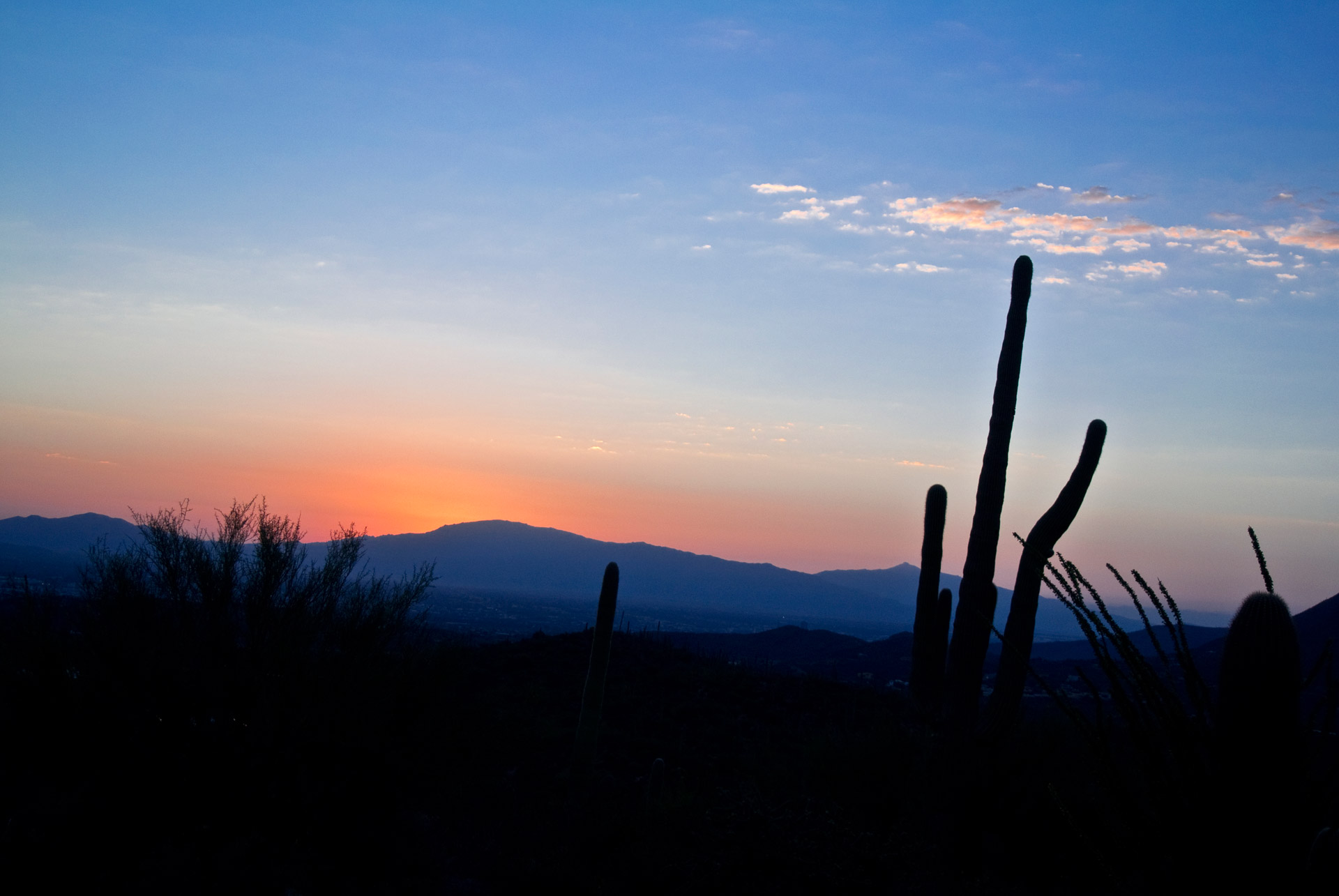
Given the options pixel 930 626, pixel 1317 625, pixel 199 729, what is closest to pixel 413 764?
pixel 199 729

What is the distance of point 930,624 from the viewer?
586 inches

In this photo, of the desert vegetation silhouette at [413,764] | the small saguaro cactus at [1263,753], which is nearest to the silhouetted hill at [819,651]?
the desert vegetation silhouette at [413,764]

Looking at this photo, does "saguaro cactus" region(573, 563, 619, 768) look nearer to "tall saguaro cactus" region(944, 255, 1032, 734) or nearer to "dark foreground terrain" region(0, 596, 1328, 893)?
"dark foreground terrain" region(0, 596, 1328, 893)

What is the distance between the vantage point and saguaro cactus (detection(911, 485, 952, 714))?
14.6 meters

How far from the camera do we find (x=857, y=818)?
37.7 feet

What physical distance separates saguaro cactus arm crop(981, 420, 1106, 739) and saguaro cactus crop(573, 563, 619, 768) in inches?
237

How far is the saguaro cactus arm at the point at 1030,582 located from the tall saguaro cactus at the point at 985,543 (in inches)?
14.8

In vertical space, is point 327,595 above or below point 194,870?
above

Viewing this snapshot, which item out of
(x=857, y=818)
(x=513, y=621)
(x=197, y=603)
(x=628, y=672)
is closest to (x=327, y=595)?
(x=197, y=603)

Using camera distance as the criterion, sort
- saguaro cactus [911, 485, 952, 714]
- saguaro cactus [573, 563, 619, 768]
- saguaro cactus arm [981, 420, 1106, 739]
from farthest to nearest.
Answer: saguaro cactus [573, 563, 619, 768] → saguaro cactus [911, 485, 952, 714] → saguaro cactus arm [981, 420, 1106, 739]

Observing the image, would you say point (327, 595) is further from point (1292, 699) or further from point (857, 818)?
point (1292, 699)

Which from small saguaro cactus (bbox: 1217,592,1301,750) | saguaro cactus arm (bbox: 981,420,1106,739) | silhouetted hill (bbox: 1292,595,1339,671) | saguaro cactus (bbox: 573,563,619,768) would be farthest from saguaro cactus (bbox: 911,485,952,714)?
silhouetted hill (bbox: 1292,595,1339,671)

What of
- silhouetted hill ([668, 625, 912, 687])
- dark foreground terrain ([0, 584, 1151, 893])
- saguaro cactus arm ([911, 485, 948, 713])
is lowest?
silhouetted hill ([668, 625, 912, 687])

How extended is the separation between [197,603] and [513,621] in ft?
298
